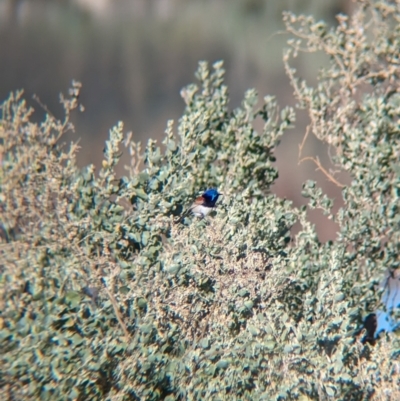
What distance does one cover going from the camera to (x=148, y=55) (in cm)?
457

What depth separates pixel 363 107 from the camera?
10.2ft

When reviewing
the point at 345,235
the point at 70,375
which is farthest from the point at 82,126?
the point at 70,375

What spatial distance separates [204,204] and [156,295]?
508mm

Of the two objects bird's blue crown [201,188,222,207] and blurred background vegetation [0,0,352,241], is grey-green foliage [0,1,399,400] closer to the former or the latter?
bird's blue crown [201,188,222,207]

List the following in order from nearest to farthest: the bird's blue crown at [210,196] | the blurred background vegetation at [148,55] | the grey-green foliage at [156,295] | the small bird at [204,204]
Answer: the grey-green foliage at [156,295], the small bird at [204,204], the bird's blue crown at [210,196], the blurred background vegetation at [148,55]

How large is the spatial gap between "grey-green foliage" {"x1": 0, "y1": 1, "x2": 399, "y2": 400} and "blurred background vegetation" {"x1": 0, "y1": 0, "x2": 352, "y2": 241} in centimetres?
142

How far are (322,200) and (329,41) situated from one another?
0.91 meters

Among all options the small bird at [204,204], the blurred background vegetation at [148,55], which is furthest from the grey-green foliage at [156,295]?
the blurred background vegetation at [148,55]

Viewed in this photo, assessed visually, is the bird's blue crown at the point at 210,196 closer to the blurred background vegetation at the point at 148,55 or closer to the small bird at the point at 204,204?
the small bird at the point at 204,204

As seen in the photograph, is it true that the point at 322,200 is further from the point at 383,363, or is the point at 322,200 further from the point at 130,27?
the point at 130,27

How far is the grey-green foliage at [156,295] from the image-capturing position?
208 centimetres

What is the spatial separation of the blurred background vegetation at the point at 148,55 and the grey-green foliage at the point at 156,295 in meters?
1.42

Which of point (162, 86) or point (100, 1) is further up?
point (100, 1)

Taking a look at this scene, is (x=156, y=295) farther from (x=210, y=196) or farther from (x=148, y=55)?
(x=148, y=55)
